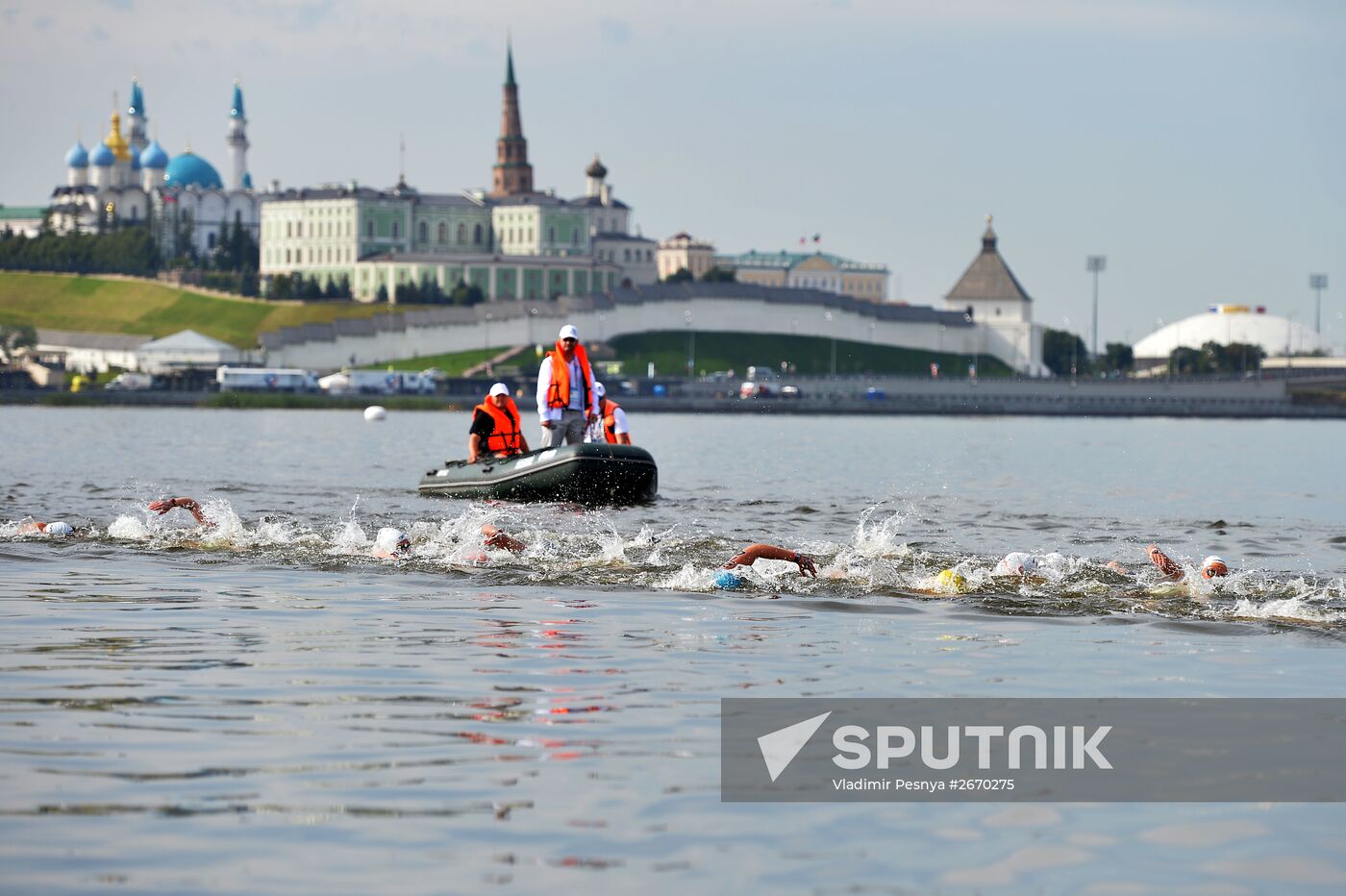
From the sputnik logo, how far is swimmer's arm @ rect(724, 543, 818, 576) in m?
7.01

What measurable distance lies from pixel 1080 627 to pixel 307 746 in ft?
23.0

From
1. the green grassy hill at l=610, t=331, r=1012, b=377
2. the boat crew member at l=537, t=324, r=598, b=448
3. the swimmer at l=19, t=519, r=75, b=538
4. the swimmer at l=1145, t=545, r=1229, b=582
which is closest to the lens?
the swimmer at l=1145, t=545, r=1229, b=582

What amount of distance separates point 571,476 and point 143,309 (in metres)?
143

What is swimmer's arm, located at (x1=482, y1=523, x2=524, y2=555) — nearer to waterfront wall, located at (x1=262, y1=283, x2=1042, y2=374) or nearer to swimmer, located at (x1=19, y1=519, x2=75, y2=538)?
swimmer, located at (x1=19, y1=519, x2=75, y2=538)

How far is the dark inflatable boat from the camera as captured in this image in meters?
26.2

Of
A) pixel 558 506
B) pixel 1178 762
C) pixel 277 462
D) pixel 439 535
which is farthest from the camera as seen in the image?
pixel 277 462

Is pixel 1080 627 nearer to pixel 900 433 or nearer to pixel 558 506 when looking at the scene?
pixel 558 506

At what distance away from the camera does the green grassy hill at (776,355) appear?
474 feet

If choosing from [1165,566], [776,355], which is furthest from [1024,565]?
[776,355]

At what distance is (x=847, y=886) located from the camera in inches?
302

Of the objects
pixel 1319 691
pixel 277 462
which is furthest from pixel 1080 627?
pixel 277 462

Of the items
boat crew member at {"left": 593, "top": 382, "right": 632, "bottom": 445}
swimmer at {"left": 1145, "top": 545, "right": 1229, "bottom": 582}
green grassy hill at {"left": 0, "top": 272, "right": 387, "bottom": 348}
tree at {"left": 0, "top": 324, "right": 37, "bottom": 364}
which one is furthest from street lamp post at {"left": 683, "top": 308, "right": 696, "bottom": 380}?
swimmer at {"left": 1145, "top": 545, "right": 1229, "bottom": 582}

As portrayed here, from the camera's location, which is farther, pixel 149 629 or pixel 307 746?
pixel 149 629

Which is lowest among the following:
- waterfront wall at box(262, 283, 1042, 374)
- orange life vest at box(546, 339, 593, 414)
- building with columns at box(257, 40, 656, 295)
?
orange life vest at box(546, 339, 593, 414)
